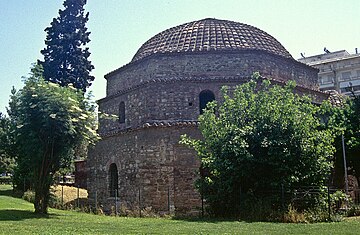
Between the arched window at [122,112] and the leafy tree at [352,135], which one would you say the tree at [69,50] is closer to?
the arched window at [122,112]

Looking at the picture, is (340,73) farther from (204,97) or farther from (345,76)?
(204,97)

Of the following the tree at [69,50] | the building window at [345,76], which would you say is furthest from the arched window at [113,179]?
the building window at [345,76]

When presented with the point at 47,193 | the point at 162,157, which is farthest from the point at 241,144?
the point at 47,193

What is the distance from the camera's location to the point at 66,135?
53.8 ft

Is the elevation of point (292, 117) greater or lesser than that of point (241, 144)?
greater

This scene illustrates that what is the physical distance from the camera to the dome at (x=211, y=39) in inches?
864

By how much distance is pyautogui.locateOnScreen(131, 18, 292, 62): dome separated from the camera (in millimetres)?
21953

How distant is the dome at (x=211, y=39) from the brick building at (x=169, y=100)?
0.17ft

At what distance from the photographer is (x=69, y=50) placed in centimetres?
3102

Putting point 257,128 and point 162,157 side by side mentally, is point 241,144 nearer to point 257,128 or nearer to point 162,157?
point 257,128

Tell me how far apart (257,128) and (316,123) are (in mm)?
2287

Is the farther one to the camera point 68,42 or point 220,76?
point 68,42

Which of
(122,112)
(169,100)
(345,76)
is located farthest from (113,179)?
(345,76)

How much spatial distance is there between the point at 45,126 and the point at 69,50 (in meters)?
16.3
